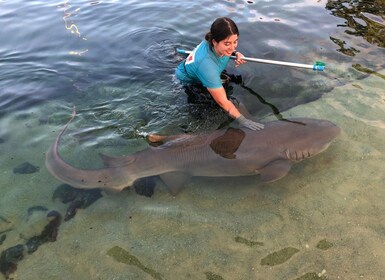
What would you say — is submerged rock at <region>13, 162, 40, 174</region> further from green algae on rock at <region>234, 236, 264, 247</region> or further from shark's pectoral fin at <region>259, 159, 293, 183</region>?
shark's pectoral fin at <region>259, 159, 293, 183</region>

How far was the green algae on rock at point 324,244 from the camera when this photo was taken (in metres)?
3.69

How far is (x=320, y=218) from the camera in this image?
401cm

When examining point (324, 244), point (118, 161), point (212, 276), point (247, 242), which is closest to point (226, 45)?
point (118, 161)

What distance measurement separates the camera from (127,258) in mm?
3818

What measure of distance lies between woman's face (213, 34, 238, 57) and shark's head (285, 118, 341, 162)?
1277 millimetres

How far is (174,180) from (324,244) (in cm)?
183

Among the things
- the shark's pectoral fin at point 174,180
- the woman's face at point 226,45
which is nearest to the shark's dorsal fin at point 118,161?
the shark's pectoral fin at point 174,180

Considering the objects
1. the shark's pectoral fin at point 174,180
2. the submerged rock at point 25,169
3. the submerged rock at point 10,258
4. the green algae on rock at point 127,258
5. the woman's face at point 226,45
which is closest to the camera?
the green algae on rock at point 127,258

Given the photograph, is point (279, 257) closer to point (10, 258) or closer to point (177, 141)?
point (177, 141)

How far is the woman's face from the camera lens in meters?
4.77

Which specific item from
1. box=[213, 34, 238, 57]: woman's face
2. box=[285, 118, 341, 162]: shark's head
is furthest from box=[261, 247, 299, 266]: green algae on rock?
box=[213, 34, 238, 57]: woman's face

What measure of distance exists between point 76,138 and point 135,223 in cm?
196

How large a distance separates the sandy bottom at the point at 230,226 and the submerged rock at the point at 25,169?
75 millimetres

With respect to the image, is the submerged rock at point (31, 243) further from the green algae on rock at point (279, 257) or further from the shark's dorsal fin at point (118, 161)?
the green algae on rock at point (279, 257)
